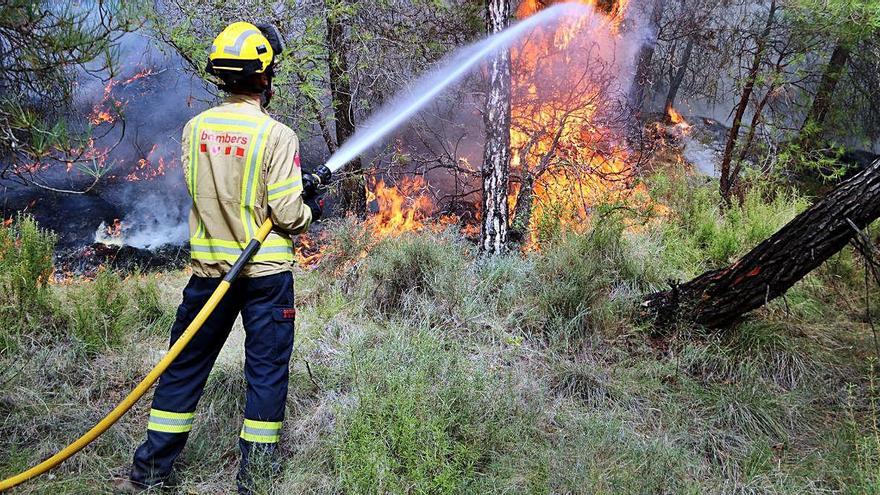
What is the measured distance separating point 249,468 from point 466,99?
21.8 ft

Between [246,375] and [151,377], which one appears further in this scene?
[246,375]

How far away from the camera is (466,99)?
8234 mm

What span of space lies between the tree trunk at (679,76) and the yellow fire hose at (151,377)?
8.27 meters

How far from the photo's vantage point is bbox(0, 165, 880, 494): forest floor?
8.71 feet

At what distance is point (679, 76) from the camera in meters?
9.15

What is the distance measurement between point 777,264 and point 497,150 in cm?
281

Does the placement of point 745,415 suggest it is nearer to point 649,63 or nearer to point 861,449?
point 861,449

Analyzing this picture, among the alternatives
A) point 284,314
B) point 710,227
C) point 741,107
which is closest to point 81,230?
point 284,314

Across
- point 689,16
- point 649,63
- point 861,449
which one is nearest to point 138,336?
point 861,449

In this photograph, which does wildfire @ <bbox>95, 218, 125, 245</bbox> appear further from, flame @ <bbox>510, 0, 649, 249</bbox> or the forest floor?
flame @ <bbox>510, 0, 649, 249</bbox>

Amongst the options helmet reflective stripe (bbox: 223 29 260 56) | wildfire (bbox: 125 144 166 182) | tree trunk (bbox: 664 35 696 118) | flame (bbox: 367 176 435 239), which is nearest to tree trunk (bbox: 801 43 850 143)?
tree trunk (bbox: 664 35 696 118)

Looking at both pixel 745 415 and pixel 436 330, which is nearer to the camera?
pixel 745 415

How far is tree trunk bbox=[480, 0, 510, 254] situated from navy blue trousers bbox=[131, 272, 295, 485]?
3.19 meters

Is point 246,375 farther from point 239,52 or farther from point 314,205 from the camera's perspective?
point 239,52
